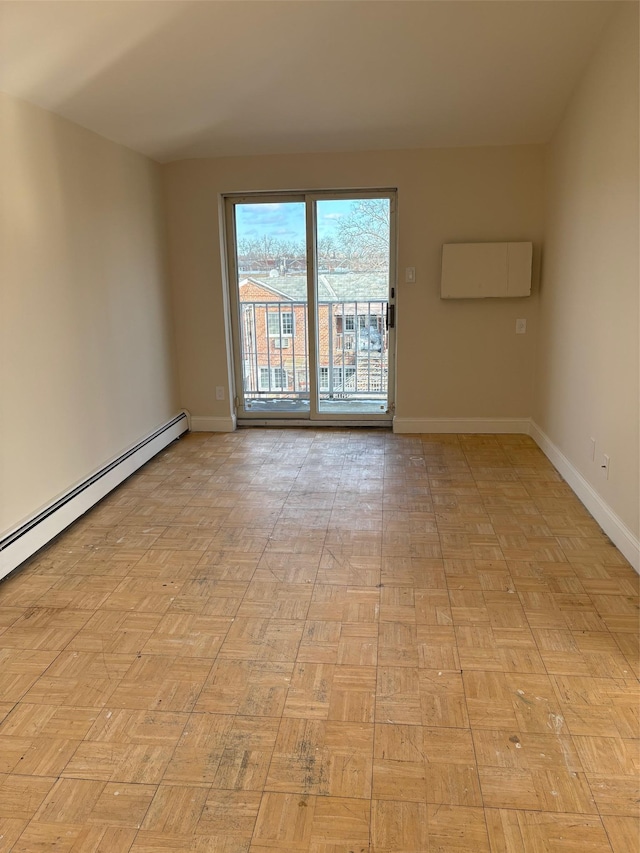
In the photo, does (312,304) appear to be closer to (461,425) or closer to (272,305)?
(272,305)

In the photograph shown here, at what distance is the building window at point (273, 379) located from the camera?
4.96 metres

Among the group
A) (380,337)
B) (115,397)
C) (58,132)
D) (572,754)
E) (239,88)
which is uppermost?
(239,88)

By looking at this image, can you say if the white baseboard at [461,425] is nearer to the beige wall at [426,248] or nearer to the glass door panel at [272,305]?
the beige wall at [426,248]

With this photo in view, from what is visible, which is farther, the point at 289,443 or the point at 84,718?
the point at 289,443

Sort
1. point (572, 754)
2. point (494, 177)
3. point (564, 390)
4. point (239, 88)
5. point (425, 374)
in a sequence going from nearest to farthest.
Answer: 1. point (572, 754)
2. point (239, 88)
3. point (564, 390)
4. point (494, 177)
5. point (425, 374)

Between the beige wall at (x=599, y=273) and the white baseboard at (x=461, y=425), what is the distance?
0.54 meters

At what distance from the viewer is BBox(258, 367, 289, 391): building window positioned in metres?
4.96

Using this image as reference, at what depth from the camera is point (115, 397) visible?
3.71 m

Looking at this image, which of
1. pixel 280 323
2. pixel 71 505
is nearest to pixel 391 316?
pixel 280 323

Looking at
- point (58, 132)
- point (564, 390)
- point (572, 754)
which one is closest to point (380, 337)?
point (564, 390)

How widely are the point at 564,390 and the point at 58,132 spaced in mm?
3248

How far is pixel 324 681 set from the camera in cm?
188

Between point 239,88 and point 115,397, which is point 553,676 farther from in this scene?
point 239,88

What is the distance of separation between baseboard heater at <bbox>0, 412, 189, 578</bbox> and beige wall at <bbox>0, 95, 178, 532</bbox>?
61 mm
